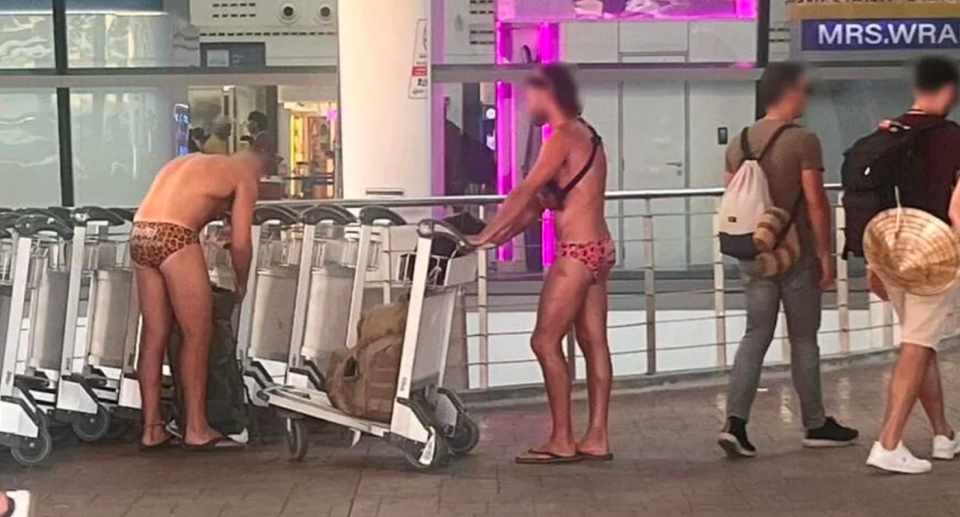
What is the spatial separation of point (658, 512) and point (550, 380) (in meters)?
0.93

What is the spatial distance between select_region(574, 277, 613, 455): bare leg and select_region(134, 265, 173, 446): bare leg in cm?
185

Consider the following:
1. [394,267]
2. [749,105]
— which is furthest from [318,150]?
[394,267]

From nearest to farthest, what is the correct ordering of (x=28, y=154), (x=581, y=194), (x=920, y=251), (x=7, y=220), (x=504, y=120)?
(x=920, y=251) < (x=581, y=194) < (x=7, y=220) < (x=504, y=120) < (x=28, y=154)

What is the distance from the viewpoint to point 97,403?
6559 millimetres

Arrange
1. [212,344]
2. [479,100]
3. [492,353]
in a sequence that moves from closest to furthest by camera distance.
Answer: [212,344]
[492,353]
[479,100]

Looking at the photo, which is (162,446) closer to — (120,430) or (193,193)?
(120,430)

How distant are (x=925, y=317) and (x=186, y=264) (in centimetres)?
313

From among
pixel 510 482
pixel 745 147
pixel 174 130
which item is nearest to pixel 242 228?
pixel 510 482

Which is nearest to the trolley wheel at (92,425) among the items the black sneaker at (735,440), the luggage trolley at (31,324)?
the luggage trolley at (31,324)

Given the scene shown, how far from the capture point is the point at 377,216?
6480mm

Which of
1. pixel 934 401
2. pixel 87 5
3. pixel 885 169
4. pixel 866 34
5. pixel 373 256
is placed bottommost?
pixel 934 401

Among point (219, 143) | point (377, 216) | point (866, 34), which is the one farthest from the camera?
point (866, 34)

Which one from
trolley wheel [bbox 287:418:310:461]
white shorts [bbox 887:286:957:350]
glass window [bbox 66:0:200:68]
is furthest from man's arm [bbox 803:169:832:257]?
glass window [bbox 66:0:200:68]

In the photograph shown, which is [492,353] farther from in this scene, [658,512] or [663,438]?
[658,512]
